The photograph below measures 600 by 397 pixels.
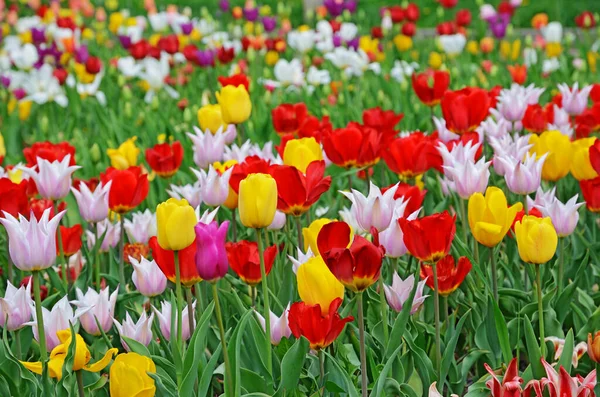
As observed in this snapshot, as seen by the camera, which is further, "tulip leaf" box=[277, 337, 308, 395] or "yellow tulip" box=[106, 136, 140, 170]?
"yellow tulip" box=[106, 136, 140, 170]

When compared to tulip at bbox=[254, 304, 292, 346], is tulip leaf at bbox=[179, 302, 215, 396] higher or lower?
higher

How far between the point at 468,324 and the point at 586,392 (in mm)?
699

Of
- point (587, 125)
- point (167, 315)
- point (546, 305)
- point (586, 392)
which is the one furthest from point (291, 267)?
point (587, 125)

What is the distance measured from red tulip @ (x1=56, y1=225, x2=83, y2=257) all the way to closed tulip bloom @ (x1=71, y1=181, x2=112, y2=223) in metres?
0.05

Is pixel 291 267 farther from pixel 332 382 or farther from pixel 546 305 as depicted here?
pixel 546 305

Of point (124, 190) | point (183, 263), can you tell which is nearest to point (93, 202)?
point (124, 190)

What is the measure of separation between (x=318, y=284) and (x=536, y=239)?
0.43 metres

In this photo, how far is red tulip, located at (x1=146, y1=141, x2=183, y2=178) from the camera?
9.11ft

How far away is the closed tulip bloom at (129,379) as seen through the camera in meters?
1.59

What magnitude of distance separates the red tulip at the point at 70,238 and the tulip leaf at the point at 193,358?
784 millimetres

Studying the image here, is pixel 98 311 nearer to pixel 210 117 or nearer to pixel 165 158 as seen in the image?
pixel 165 158

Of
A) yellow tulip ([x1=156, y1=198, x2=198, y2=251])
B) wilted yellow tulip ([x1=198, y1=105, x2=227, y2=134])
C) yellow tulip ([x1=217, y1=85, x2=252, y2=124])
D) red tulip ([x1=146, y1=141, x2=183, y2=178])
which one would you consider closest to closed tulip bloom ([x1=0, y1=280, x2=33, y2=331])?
yellow tulip ([x1=156, y1=198, x2=198, y2=251])

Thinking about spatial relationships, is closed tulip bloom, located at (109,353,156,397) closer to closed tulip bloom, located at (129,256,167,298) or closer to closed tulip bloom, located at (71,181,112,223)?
closed tulip bloom, located at (129,256,167,298)

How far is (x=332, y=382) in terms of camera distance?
5.73 feet
